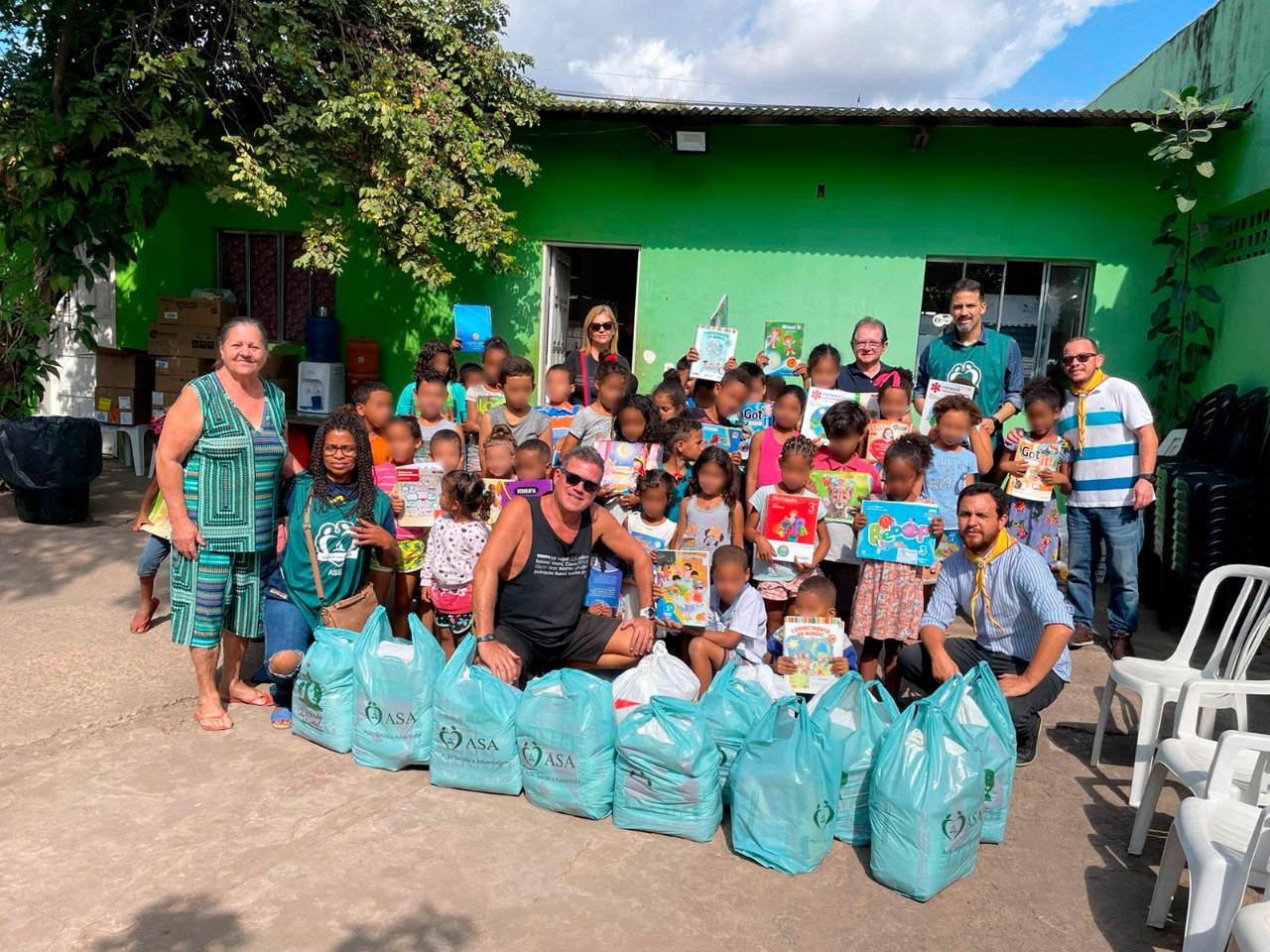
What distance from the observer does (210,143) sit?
962 cm

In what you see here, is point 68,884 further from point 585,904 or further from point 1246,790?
point 1246,790

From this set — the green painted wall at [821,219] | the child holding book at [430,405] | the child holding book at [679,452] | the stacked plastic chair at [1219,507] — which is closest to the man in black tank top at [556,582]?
the child holding book at [679,452]

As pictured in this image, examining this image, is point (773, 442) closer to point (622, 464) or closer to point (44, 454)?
point (622, 464)

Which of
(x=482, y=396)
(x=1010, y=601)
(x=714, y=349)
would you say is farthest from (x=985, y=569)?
(x=482, y=396)

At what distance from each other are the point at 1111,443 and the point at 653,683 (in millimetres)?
3665

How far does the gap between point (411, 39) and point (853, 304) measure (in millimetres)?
4817

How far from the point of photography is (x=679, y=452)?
5113mm

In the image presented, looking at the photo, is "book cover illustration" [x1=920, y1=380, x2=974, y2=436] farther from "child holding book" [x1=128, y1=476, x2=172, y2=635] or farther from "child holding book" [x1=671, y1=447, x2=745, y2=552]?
"child holding book" [x1=128, y1=476, x2=172, y2=635]

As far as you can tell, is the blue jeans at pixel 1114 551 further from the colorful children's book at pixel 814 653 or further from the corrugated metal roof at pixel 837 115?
the corrugated metal roof at pixel 837 115

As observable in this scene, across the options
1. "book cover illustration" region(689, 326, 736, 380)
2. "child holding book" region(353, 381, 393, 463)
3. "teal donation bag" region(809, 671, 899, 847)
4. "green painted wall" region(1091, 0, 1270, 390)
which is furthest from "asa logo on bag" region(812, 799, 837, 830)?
"green painted wall" region(1091, 0, 1270, 390)

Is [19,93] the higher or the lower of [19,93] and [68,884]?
the higher

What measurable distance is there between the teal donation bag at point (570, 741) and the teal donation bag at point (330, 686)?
86cm

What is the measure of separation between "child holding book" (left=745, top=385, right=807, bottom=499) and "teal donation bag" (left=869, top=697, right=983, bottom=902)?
2.20 m

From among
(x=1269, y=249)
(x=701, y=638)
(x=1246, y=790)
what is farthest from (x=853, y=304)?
(x=1246, y=790)
